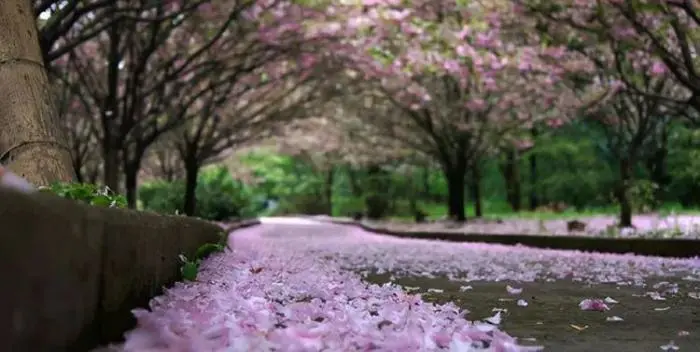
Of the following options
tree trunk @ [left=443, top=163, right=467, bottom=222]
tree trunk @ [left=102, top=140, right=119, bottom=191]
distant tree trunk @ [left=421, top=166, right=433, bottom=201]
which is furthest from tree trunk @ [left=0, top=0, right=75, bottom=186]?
distant tree trunk @ [left=421, top=166, right=433, bottom=201]

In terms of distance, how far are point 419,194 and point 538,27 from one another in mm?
28947

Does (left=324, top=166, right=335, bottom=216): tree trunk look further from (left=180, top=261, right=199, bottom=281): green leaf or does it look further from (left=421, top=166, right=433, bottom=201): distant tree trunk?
(left=180, top=261, right=199, bottom=281): green leaf

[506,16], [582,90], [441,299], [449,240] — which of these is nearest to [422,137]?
[582,90]

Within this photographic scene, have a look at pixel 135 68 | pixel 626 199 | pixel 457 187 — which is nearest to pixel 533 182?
pixel 457 187

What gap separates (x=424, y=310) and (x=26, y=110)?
9.38 feet

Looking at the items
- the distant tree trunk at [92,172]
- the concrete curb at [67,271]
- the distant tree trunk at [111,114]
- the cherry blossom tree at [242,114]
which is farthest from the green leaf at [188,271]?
the distant tree trunk at [92,172]

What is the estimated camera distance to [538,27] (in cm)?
1261

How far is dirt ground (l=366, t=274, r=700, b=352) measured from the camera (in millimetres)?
3562

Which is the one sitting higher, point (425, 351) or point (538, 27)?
point (538, 27)

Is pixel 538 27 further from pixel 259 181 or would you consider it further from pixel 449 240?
pixel 259 181

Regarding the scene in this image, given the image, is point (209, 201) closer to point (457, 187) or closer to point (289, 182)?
point (457, 187)

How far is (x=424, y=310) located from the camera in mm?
4113

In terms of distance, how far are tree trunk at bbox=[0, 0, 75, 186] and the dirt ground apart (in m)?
2.62

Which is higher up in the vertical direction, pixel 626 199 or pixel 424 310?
pixel 626 199
